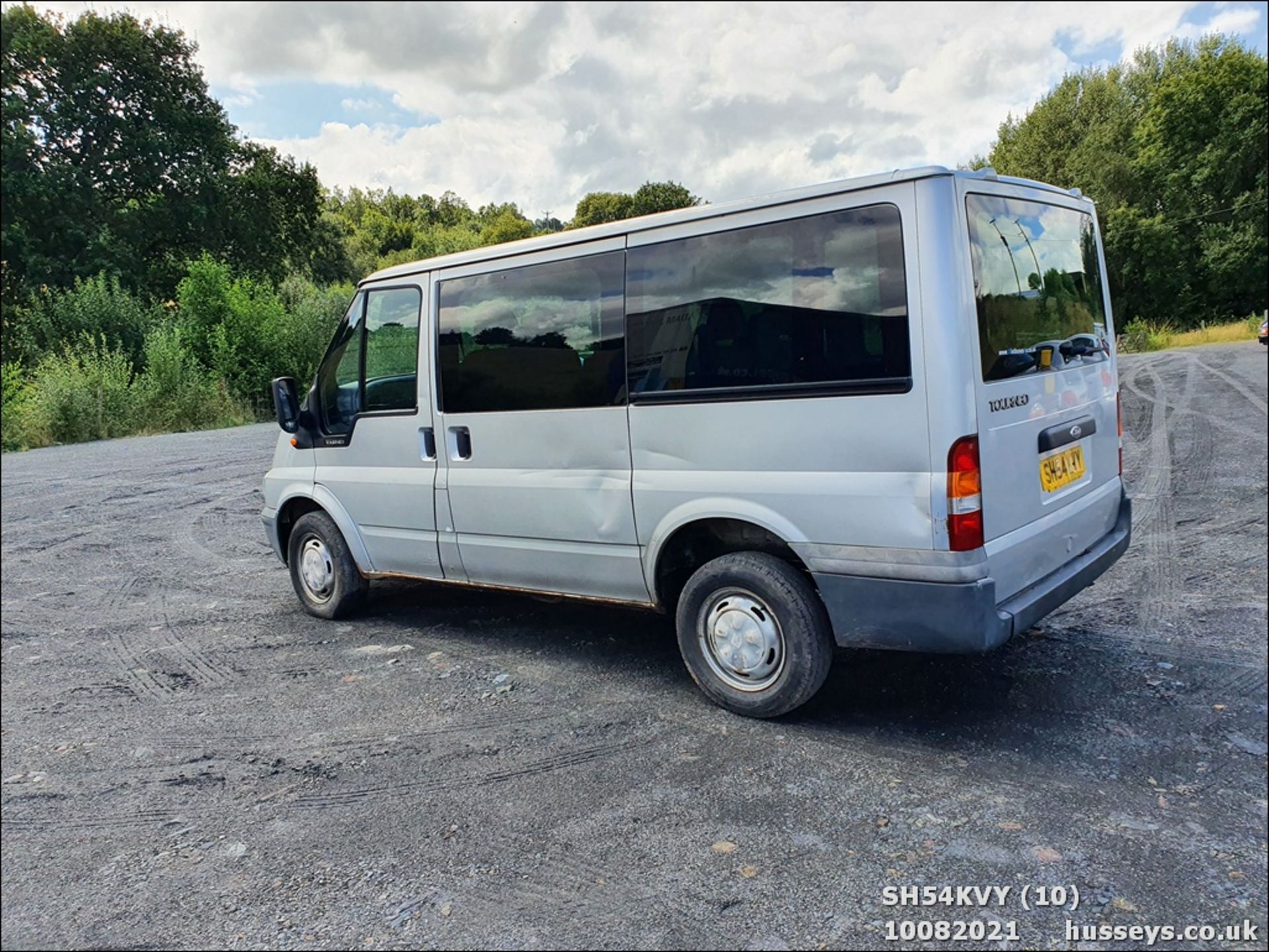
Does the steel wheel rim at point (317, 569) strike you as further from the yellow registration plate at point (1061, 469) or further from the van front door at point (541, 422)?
the yellow registration plate at point (1061, 469)

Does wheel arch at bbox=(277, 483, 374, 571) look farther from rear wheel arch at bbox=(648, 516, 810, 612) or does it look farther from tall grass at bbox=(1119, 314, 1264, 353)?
tall grass at bbox=(1119, 314, 1264, 353)

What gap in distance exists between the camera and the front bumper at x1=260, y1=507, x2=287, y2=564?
509 cm

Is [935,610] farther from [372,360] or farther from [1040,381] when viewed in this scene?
[372,360]

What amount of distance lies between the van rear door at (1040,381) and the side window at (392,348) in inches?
109

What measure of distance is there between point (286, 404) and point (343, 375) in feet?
1.19

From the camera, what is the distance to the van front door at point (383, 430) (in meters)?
4.24

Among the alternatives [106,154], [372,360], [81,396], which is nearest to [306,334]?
[372,360]

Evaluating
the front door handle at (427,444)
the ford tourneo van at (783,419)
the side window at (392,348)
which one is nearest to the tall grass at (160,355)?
the side window at (392,348)

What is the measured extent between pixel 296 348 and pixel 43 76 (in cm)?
301

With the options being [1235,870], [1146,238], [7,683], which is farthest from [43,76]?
[1146,238]

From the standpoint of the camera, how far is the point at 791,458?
9.91ft

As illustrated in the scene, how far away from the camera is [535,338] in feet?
12.4

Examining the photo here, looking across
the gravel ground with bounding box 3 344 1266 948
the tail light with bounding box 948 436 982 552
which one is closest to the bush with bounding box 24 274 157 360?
the gravel ground with bounding box 3 344 1266 948

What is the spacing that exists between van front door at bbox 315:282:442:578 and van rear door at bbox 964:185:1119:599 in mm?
2677
